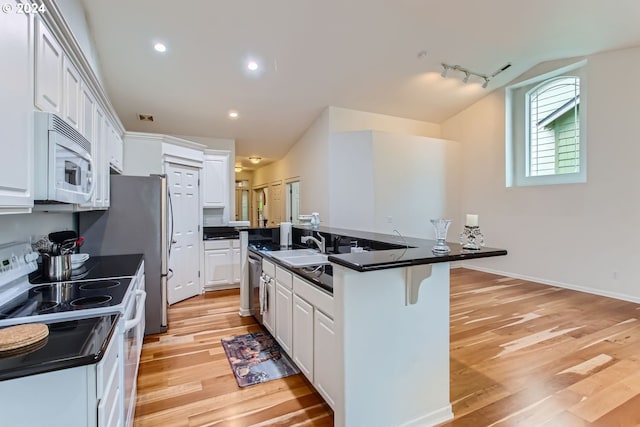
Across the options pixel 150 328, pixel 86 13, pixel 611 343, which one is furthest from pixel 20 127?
pixel 611 343

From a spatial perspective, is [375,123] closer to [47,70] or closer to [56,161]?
[47,70]

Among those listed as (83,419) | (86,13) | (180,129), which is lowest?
(83,419)

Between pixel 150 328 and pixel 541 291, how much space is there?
5425 millimetres

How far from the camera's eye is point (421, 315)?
1880 mm

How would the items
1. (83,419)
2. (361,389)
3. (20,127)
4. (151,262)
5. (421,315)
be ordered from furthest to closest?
(151,262) < (421,315) < (361,389) < (20,127) < (83,419)

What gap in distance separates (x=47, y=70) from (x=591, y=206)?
6322 millimetres

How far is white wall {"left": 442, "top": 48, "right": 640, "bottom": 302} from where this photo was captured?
4344mm

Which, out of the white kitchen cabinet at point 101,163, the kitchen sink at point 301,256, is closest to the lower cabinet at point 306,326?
the kitchen sink at point 301,256

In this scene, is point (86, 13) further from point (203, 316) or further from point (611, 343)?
point (611, 343)

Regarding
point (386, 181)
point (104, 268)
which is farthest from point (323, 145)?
point (104, 268)

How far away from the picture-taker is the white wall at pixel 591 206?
4.34 meters

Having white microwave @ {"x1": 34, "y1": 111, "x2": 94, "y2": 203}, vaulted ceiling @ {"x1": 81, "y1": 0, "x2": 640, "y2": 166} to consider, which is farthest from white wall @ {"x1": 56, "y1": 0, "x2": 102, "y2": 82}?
white microwave @ {"x1": 34, "y1": 111, "x2": 94, "y2": 203}

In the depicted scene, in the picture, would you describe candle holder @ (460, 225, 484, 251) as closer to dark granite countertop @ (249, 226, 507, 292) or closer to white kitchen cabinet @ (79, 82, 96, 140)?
dark granite countertop @ (249, 226, 507, 292)

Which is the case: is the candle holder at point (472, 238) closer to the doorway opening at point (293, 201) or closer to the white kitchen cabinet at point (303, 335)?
the white kitchen cabinet at point (303, 335)
